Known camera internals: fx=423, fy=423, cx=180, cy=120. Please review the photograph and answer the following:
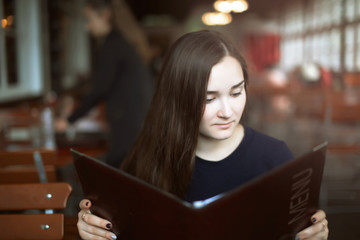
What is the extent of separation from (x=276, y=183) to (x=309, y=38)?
12.0 meters

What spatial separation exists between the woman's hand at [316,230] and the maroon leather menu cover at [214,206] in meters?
0.01

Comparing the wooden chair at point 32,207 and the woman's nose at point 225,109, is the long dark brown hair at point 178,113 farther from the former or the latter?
the wooden chair at point 32,207

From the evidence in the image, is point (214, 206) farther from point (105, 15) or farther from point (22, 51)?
point (22, 51)

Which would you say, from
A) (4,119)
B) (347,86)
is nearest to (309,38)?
(347,86)

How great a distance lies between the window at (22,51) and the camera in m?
3.98

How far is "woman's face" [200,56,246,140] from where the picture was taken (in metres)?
1.02

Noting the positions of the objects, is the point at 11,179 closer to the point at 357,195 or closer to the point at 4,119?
the point at 4,119

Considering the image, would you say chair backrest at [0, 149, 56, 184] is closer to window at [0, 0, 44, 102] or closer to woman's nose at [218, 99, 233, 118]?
woman's nose at [218, 99, 233, 118]

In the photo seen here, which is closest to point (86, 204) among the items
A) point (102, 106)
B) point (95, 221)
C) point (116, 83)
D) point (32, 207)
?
point (95, 221)

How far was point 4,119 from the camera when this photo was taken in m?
2.96

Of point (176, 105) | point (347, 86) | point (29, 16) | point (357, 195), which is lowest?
point (357, 195)

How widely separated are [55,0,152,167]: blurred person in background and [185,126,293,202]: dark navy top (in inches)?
53.9

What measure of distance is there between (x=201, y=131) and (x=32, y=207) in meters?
0.50

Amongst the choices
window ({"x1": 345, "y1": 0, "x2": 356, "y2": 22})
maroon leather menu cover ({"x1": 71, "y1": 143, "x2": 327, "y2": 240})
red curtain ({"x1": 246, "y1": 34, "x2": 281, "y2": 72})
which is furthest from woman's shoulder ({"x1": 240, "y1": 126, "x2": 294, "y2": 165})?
red curtain ({"x1": 246, "y1": 34, "x2": 281, "y2": 72})
